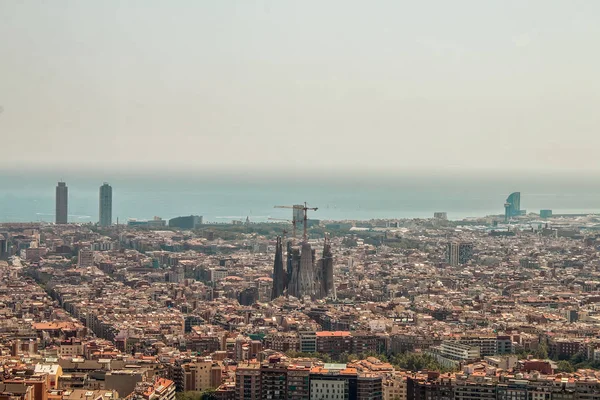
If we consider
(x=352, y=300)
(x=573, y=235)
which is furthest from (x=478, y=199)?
(x=352, y=300)

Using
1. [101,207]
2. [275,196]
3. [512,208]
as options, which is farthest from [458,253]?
[275,196]

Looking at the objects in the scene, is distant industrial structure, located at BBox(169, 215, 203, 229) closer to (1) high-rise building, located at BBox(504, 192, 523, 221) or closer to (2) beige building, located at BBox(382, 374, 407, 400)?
(1) high-rise building, located at BBox(504, 192, 523, 221)

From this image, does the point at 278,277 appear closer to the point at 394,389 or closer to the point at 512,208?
the point at 394,389

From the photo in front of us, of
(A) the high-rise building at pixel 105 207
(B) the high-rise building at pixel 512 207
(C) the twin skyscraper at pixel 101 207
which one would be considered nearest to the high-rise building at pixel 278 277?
(A) the high-rise building at pixel 105 207

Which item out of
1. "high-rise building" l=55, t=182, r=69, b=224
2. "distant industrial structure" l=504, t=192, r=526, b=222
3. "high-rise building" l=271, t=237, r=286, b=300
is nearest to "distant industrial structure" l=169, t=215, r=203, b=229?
"high-rise building" l=55, t=182, r=69, b=224

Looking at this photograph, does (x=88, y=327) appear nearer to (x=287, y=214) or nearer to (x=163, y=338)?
(x=163, y=338)

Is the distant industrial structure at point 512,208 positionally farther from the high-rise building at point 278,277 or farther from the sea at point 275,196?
the high-rise building at point 278,277
